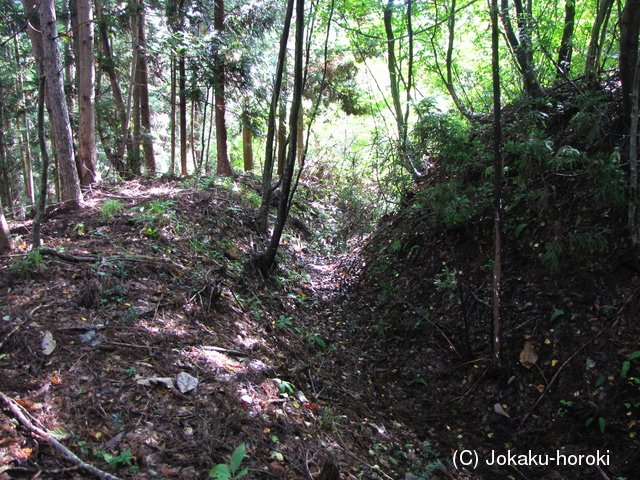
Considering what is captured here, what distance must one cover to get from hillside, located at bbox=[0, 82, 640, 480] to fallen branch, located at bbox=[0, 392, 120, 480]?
32mm

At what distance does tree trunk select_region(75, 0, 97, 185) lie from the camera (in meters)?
7.45

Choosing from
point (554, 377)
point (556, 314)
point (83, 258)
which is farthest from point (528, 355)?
point (83, 258)

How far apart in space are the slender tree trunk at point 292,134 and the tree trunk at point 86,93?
13.7 ft

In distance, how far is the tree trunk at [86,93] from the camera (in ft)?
24.4

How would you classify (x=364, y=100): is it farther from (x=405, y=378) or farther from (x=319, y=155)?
(x=405, y=378)

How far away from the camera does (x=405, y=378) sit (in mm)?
4801

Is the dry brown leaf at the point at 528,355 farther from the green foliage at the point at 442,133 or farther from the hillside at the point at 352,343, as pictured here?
the green foliage at the point at 442,133

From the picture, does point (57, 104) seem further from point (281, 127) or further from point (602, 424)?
point (602, 424)

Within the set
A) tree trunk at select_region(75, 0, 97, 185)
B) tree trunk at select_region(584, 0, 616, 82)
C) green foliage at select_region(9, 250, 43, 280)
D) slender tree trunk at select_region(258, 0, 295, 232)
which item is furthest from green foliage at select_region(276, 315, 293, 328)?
tree trunk at select_region(584, 0, 616, 82)

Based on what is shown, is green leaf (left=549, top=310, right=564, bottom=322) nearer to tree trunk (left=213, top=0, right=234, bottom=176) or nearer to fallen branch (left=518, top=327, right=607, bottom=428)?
fallen branch (left=518, top=327, right=607, bottom=428)

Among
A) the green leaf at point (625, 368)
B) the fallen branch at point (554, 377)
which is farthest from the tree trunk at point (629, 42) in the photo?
the green leaf at point (625, 368)

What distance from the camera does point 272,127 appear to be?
7066mm

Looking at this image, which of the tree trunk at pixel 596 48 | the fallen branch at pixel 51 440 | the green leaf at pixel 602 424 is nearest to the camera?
the fallen branch at pixel 51 440

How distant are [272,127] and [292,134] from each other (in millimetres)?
1130
